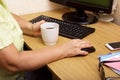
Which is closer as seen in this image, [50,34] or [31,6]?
[50,34]

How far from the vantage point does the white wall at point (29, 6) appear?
5.22ft

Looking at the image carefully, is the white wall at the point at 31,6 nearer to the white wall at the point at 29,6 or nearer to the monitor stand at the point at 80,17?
the white wall at the point at 29,6

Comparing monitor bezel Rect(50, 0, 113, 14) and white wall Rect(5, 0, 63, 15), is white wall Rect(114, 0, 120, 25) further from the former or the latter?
white wall Rect(5, 0, 63, 15)

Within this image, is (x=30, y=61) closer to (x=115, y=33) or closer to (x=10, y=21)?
(x=10, y=21)

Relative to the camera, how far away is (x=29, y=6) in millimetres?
1656

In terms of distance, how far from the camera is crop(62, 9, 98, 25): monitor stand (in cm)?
149

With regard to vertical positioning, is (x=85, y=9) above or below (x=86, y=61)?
above

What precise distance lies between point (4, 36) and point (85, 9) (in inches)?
26.7

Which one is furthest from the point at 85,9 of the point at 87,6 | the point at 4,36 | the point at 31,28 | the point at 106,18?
the point at 4,36

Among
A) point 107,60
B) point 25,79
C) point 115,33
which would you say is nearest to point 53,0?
point 115,33

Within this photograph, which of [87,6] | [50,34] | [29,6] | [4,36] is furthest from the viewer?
[29,6]

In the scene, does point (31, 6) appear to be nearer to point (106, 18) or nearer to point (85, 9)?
point (85, 9)

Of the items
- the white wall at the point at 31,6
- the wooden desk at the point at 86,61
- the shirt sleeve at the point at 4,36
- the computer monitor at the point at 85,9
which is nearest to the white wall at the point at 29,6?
the white wall at the point at 31,6

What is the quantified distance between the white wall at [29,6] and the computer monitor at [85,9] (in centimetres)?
10
